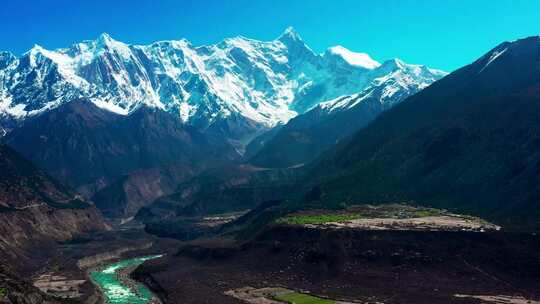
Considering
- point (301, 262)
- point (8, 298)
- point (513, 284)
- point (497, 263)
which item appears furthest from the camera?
point (301, 262)

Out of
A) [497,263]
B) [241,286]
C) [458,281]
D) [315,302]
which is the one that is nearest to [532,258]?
[497,263]

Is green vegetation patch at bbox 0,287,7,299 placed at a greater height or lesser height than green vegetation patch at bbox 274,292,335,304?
greater

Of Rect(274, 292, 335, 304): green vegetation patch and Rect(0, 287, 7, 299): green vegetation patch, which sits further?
Rect(274, 292, 335, 304): green vegetation patch

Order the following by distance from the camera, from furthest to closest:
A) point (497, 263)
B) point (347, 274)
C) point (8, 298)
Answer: point (347, 274)
point (497, 263)
point (8, 298)

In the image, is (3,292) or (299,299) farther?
(299,299)

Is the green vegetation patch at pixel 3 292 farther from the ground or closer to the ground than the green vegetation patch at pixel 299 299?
farther from the ground

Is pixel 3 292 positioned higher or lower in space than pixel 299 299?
higher

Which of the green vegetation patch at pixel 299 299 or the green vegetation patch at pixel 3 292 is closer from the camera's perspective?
the green vegetation patch at pixel 3 292

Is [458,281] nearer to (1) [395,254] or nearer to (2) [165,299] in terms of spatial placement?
(1) [395,254]
